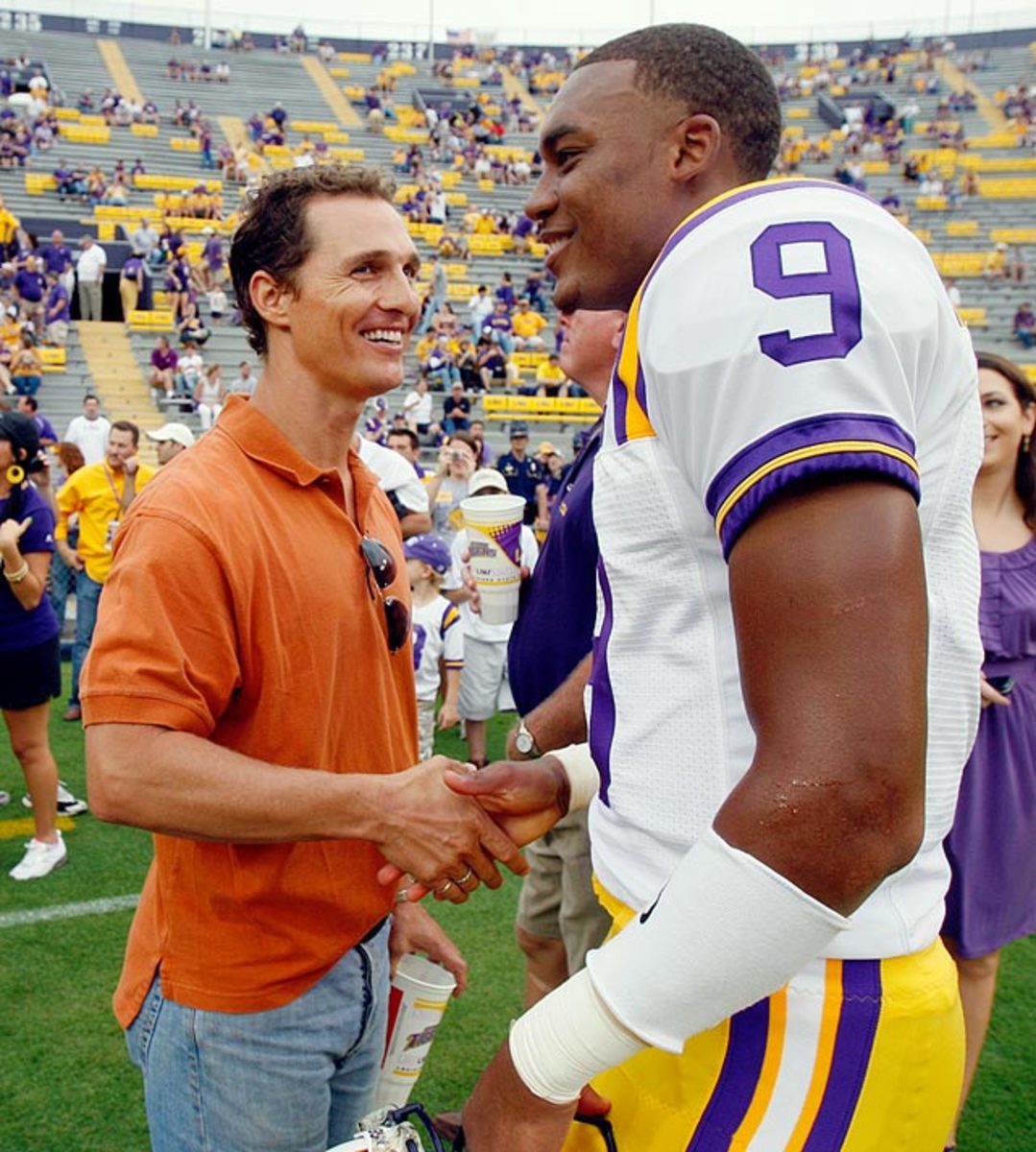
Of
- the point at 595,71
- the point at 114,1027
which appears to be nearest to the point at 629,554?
the point at 595,71

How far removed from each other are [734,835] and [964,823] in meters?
2.33

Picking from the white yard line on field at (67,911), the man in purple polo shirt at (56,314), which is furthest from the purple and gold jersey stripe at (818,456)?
the man in purple polo shirt at (56,314)

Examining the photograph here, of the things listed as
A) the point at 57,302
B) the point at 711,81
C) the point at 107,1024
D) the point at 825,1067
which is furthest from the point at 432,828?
the point at 57,302

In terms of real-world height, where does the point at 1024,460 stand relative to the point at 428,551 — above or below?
above

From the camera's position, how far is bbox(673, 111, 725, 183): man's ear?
141 centimetres

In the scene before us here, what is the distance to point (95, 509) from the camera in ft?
24.9

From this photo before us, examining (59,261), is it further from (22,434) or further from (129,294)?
(22,434)

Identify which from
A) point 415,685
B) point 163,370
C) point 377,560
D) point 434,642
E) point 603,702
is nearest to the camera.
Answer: point 603,702

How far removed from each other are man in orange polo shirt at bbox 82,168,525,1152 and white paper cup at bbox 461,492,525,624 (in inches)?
46.3

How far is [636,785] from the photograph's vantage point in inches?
52.4

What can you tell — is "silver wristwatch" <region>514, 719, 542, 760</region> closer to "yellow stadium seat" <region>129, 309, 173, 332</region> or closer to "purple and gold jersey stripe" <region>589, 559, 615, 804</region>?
"purple and gold jersey stripe" <region>589, 559, 615, 804</region>

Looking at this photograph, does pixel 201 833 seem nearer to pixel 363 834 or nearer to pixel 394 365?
pixel 363 834

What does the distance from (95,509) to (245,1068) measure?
636cm

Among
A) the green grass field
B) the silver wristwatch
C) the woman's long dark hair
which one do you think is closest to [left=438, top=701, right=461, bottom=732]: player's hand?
the green grass field
